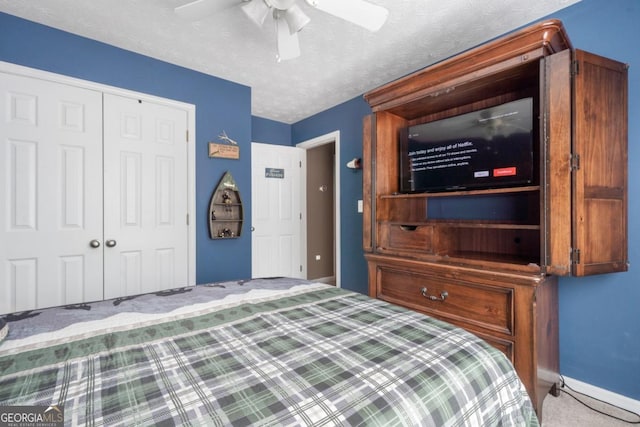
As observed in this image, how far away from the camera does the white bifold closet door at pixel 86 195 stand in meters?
2.06

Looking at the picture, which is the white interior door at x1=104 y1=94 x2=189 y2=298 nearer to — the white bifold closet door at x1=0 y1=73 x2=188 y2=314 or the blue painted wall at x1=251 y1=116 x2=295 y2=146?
the white bifold closet door at x1=0 y1=73 x2=188 y2=314

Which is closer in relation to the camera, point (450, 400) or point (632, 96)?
point (450, 400)

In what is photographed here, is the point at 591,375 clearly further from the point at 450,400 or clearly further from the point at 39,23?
the point at 39,23

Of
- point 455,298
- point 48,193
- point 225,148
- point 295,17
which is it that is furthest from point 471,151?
point 48,193

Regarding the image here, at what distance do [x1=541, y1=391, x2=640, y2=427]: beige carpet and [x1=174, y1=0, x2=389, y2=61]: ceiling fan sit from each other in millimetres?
2462

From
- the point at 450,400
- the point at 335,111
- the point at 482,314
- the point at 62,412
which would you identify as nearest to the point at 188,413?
the point at 62,412

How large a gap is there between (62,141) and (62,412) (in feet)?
7.78

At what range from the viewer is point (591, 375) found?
183 cm

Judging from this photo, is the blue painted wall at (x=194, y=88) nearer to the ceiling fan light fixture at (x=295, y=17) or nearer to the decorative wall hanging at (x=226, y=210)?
the decorative wall hanging at (x=226, y=210)

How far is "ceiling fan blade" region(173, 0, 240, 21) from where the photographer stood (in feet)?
5.04

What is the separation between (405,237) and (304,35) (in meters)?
1.72

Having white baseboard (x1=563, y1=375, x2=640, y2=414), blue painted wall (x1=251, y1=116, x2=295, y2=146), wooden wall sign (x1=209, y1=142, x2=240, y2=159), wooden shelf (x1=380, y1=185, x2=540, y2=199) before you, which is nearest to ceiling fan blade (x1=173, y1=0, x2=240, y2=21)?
wooden wall sign (x1=209, y1=142, x2=240, y2=159)

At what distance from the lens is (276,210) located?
4.08 m

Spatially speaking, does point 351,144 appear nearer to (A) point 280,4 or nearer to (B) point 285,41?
(B) point 285,41
